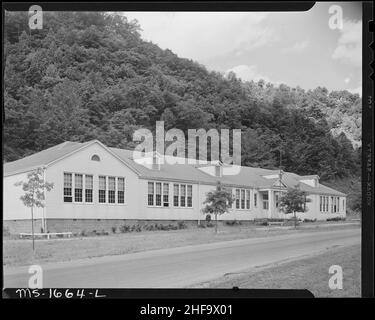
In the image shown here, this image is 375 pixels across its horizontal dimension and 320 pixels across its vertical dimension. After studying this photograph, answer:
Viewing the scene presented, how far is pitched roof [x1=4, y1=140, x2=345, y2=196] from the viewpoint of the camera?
4.59m

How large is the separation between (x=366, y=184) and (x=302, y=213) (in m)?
0.55

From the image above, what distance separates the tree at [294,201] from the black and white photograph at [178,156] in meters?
0.01

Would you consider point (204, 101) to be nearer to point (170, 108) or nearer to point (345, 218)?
point (170, 108)

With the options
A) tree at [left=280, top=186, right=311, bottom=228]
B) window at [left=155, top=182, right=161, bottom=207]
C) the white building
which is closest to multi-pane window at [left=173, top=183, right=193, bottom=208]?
the white building

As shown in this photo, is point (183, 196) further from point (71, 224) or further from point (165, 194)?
point (71, 224)

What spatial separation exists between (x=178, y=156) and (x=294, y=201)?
90 cm

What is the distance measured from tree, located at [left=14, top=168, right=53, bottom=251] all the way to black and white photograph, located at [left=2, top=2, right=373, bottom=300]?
0.04 ft

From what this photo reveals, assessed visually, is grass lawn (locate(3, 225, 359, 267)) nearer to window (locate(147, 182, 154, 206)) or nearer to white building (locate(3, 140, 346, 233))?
white building (locate(3, 140, 346, 233))

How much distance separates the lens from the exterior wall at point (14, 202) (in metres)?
4.53

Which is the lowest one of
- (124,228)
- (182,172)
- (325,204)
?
(124,228)

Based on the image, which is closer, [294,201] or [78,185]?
[78,185]

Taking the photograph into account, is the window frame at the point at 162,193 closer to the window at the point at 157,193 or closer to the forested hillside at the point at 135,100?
the window at the point at 157,193

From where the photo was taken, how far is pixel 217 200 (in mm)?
4871

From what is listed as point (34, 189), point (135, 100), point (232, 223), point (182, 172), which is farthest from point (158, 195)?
point (34, 189)
